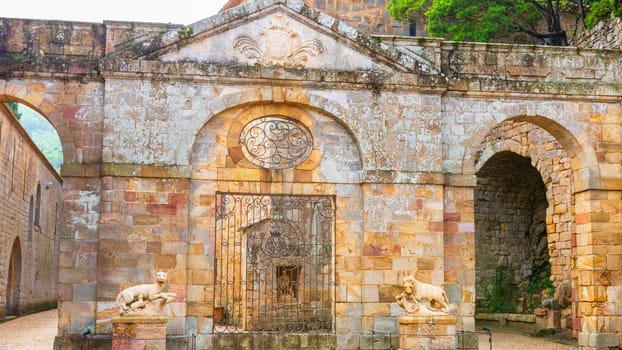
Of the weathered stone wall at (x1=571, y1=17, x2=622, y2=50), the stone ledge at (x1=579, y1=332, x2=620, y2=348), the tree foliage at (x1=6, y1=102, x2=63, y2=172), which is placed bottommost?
the stone ledge at (x1=579, y1=332, x2=620, y2=348)

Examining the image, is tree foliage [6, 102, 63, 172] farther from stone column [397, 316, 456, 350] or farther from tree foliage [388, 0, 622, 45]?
stone column [397, 316, 456, 350]

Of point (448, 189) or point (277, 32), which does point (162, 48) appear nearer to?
point (277, 32)

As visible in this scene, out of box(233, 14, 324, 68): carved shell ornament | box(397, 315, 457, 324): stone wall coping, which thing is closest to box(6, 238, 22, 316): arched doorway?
box(233, 14, 324, 68): carved shell ornament

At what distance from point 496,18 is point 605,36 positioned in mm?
6413

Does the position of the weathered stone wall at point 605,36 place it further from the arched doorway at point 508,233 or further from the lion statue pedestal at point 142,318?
the lion statue pedestal at point 142,318

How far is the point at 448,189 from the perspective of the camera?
48.6 ft

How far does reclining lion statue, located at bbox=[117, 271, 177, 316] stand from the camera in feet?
40.8

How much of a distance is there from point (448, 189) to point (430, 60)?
7.58 ft

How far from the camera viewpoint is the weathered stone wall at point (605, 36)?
56.4ft

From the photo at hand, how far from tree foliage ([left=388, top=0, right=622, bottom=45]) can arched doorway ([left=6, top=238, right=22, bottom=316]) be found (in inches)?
A: 541

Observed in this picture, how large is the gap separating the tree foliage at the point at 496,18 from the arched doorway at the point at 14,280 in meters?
13.7

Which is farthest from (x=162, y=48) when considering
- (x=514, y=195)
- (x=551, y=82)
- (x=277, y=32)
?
(x=514, y=195)

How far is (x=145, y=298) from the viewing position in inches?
494

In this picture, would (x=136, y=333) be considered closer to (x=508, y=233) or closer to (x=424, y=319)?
(x=424, y=319)
